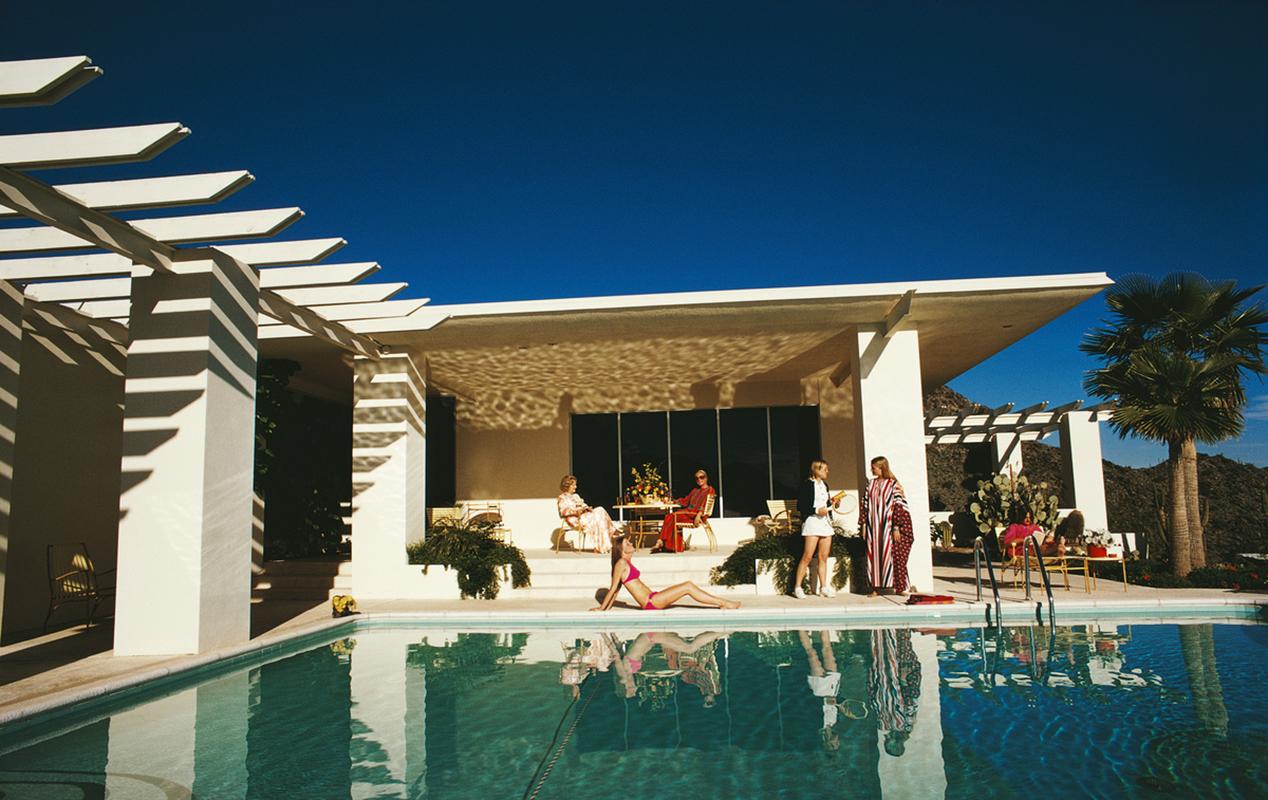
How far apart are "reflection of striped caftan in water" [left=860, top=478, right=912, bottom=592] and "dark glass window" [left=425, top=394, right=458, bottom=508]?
25.0 feet

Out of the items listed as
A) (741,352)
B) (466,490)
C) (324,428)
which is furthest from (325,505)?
(741,352)

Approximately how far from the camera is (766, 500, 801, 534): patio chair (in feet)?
34.4

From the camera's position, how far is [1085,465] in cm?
1381

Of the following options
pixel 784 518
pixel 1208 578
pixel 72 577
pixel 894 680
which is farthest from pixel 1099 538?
pixel 72 577

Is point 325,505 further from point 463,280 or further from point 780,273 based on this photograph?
point 780,273

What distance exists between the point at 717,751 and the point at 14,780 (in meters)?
2.97

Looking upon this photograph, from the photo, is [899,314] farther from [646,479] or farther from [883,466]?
[646,479]

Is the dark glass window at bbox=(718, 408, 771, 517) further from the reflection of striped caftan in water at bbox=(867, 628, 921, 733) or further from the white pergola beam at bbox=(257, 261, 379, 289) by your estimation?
the white pergola beam at bbox=(257, 261, 379, 289)

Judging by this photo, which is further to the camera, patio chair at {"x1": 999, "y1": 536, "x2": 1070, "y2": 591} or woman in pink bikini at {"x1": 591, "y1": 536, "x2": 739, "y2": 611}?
patio chair at {"x1": 999, "y1": 536, "x2": 1070, "y2": 591}

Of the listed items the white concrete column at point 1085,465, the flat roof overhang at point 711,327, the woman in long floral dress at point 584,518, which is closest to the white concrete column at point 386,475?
the flat roof overhang at point 711,327

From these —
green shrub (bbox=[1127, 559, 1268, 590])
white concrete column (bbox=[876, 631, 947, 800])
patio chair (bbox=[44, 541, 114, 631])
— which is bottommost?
white concrete column (bbox=[876, 631, 947, 800])

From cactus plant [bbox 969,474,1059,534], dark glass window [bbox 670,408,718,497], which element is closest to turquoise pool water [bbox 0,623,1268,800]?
cactus plant [bbox 969,474,1059,534]

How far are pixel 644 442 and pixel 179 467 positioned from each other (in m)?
8.96

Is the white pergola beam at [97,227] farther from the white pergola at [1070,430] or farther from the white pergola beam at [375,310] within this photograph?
the white pergola at [1070,430]
